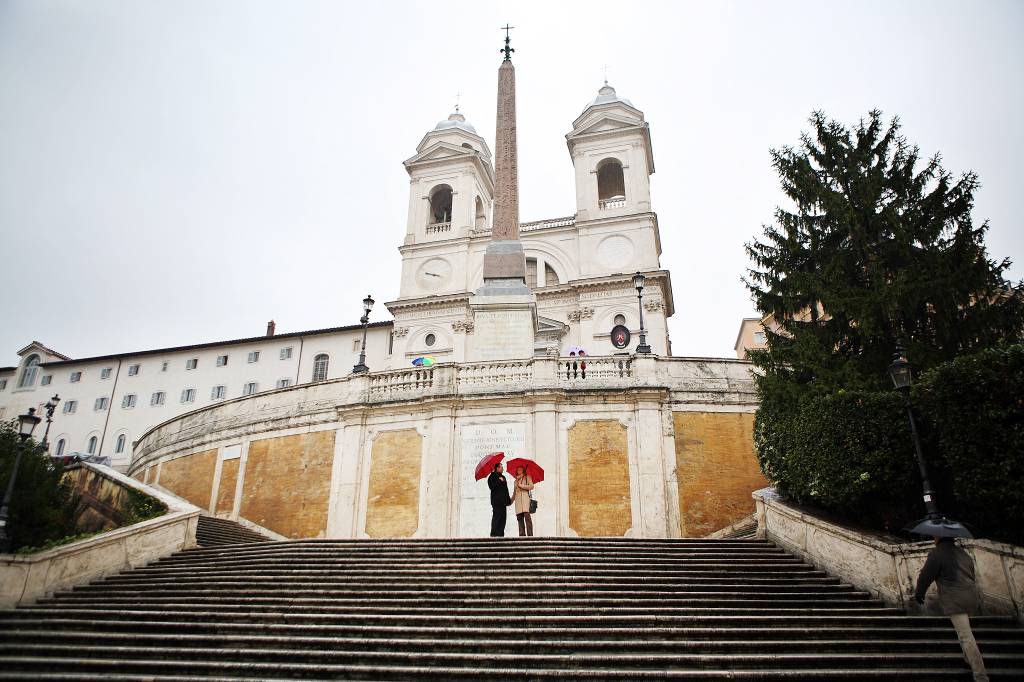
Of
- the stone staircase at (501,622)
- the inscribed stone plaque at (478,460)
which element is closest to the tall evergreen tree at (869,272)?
the stone staircase at (501,622)

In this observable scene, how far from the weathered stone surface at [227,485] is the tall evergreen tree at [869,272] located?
15.5 m

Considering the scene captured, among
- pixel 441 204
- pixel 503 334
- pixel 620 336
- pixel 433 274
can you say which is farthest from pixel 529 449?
pixel 441 204

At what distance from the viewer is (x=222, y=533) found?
16.2 meters

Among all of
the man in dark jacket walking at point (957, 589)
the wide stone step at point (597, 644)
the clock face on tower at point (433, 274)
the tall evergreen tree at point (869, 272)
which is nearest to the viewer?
the man in dark jacket walking at point (957, 589)

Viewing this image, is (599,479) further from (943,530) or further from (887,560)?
(943,530)

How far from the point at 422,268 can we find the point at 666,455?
25580 millimetres

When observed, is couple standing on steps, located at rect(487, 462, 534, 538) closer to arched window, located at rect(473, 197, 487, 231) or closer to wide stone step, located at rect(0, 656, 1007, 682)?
wide stone step, located at rect(0, 656, 1007, 682)

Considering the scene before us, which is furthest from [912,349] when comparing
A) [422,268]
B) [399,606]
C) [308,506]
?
[422,268]

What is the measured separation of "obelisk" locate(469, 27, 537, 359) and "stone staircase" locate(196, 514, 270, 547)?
778cm

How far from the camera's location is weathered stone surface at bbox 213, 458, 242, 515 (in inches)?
793

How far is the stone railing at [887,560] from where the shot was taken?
24.2 feet

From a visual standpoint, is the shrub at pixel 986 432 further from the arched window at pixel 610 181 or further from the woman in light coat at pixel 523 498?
the arched window at pixel 610 181

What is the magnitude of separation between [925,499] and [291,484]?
1571 centimetres

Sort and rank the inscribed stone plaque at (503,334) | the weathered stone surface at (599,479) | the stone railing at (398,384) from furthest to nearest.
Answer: the inscribed stone plaque at (503,334)
the stone railing at (398,384)
the weathered stone surface at (599,479)
